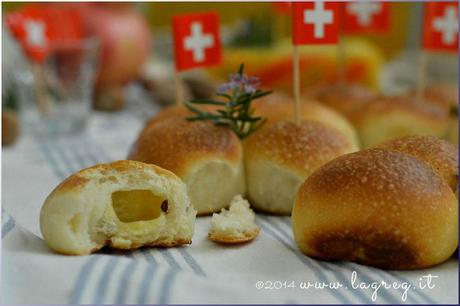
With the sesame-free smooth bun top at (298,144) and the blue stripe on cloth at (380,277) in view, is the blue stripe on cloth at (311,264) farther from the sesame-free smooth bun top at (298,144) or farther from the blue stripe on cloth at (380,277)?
the sesame-free smooth bun top at (298,144)

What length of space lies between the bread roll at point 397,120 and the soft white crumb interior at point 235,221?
933mm

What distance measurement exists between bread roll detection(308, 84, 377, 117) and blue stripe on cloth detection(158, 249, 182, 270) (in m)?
1.34

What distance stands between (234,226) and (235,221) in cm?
3

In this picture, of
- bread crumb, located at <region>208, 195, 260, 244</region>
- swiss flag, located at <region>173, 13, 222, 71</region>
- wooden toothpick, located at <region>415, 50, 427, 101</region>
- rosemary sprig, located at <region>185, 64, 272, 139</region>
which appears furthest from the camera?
wooden toothpick, located at <region>415, 50, 427, 101</region>

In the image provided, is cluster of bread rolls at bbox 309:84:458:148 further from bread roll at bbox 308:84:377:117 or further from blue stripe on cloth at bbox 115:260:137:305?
blue stripe on cloth at bbox 115:260:137:305

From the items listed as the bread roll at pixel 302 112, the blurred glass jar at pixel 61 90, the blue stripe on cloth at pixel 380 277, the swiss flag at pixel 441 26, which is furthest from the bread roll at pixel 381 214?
the blurred glass jar at pixel 61 90

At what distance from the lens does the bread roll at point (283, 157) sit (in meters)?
1.86

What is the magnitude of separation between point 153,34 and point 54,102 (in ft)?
6.40

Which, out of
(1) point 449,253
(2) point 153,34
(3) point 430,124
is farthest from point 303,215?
(2) point 153,34

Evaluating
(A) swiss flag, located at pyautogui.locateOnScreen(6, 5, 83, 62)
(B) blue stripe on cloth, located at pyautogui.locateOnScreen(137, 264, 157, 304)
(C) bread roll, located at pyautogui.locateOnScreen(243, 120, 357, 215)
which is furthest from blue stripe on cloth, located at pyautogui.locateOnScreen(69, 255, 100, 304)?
(A) swiss flag, located at pyautogui.locateOnScreen(6, 5, 83, 62)

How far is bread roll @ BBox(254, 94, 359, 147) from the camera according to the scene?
2.18 metres

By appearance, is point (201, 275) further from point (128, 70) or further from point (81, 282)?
point (128, 70)

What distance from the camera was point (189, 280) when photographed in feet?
4.21

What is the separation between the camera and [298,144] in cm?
189
